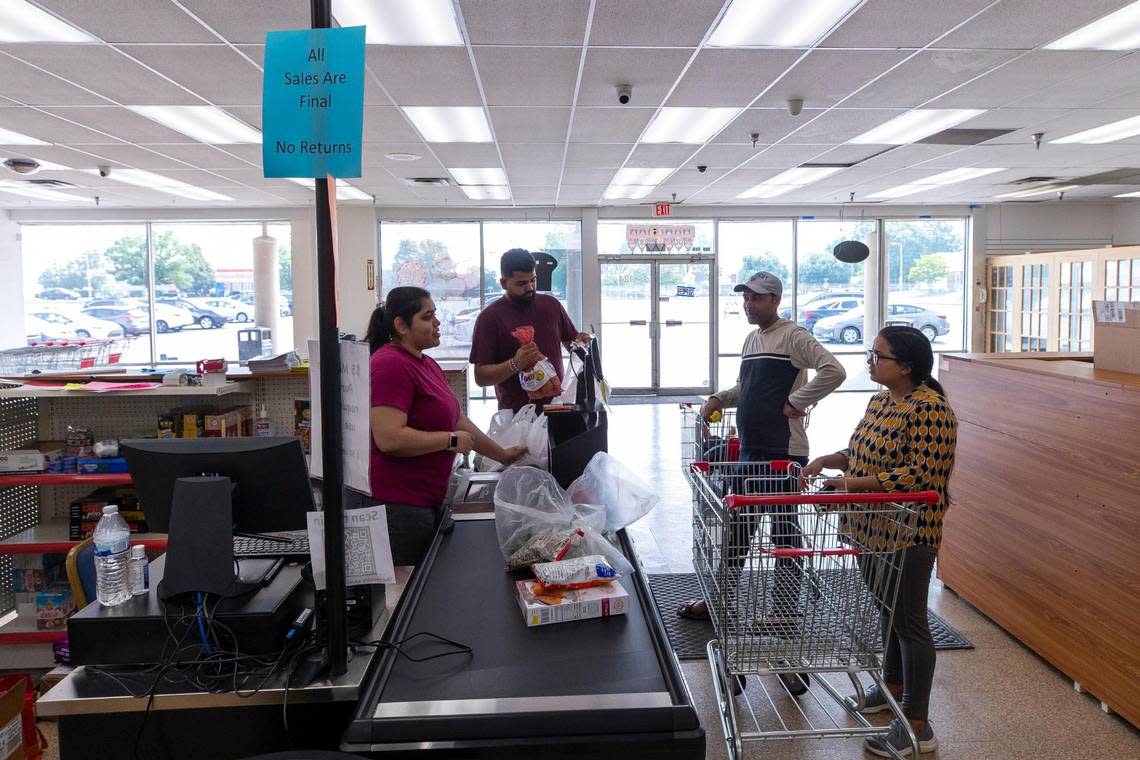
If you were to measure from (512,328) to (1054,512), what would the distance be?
7.66ft

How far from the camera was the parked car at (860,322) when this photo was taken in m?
11.6

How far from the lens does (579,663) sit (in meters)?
1.40

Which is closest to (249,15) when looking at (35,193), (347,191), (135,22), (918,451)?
(135,22)

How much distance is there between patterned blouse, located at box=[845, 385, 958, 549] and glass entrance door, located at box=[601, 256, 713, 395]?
894cm

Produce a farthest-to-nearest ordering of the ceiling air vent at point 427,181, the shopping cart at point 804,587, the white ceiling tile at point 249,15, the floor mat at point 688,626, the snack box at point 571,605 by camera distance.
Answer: the ceiling air vent at point 427,181
the white ceiling tile at point 249,15
the floor mat at point 688,626
the shopping cart at point 804,587
the snack box at point 571,605

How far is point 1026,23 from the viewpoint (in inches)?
149

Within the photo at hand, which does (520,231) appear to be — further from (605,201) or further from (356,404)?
(356,404)

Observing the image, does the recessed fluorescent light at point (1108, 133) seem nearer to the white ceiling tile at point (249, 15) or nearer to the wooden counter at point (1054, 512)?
the wooden counter at point (1054, 512)

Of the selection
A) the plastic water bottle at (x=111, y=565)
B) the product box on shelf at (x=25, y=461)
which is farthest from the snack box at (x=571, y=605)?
the product box on shelf at (x=25, y=461)

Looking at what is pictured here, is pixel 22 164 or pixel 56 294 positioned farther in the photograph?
pixel 56 294

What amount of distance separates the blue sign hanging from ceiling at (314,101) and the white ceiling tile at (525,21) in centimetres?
250

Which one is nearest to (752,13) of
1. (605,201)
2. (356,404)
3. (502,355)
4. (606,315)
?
(502,355)

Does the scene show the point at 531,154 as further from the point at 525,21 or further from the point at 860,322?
the point at 860,322

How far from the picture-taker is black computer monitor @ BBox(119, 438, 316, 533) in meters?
1.58
